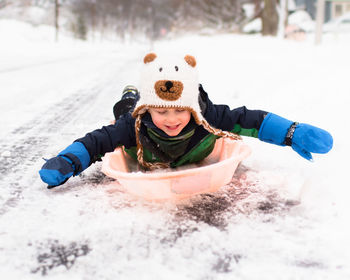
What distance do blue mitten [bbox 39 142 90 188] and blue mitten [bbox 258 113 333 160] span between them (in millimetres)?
1130

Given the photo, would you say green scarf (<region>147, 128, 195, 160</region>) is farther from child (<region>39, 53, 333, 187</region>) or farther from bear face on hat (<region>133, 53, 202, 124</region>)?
bear face on hat (<region>133, 53, 202, 124</region>)

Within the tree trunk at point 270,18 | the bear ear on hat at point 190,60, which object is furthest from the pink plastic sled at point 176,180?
the tree trunk at point 270,18

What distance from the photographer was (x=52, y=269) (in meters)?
1.39

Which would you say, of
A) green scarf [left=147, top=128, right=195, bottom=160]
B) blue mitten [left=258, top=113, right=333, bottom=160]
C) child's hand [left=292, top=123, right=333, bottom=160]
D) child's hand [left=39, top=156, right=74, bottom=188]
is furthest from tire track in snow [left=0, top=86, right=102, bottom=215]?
child's hand [left=292, top=123, right=333, bottom=160]

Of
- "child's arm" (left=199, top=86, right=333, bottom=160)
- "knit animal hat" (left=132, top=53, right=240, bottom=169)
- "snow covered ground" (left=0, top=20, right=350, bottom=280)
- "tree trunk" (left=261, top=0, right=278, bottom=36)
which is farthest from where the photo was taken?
"tree trunk" (left=261, top=0, right=278, bottom=36)

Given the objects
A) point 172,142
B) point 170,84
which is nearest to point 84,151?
point 172,142

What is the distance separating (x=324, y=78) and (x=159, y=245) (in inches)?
165

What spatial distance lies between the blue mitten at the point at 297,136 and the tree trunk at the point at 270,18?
48.9ft

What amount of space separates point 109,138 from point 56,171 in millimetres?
412

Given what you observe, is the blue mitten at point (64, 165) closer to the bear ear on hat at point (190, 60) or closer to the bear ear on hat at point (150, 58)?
the bear ear on hat at point (150, 58)

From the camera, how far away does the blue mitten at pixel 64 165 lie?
2.03 m

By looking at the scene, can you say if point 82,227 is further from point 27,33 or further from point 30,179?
point 27,33

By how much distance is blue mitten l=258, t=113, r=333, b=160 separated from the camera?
2.11 m

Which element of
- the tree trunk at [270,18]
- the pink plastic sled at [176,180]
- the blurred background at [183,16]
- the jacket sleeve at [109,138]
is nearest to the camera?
the pink plastic sled at [176,180]
